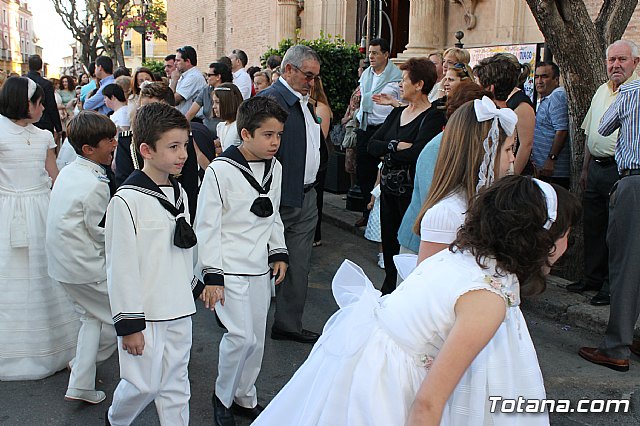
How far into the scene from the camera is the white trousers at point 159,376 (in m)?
3.32

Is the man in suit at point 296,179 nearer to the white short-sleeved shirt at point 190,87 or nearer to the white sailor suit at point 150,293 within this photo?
the white sailor suit at point 150,293

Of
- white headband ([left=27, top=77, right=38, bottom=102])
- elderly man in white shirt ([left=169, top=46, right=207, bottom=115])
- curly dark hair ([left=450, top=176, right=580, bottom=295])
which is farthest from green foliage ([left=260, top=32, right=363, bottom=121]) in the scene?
curly dark hair ([left=450, top=176, right=580, bottom=295])

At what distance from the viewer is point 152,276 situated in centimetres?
338

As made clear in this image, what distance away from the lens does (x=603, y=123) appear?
5465 mm

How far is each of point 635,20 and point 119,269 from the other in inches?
360

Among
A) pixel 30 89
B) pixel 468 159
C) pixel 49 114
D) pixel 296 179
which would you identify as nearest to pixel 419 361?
pixel 468 159

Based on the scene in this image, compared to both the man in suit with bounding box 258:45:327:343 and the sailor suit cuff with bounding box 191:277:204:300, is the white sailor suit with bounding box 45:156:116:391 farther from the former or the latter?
the man in suit with bounding box 258:45:327:343

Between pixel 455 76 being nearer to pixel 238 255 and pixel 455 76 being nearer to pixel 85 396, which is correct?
pixel 238 255

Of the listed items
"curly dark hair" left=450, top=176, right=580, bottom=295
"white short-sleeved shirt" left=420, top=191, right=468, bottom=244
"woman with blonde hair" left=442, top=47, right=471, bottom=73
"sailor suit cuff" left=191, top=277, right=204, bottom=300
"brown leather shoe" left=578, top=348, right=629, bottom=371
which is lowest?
"brown leather shoe" left=578, top=348, right=629, bottom=371

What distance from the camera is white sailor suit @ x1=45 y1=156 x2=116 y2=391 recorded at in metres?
4.25

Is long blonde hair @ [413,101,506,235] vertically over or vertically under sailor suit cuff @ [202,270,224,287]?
over

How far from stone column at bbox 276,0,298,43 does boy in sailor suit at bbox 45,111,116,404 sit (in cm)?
1733

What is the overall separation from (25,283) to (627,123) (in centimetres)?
454

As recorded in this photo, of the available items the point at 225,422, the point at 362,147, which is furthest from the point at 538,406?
the point at 362,147
